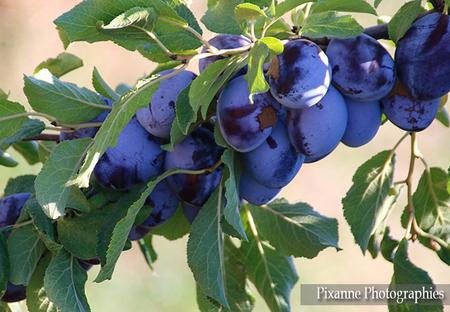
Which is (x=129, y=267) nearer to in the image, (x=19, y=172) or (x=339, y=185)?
(x=19, y=172)

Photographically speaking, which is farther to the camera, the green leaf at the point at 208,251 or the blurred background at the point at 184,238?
the blurred background at the point at 184,238

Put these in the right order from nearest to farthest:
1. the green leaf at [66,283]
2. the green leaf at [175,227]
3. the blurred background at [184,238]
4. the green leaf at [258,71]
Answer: the green leaf at [258,71]
the green leaf at [66,283]
the green leaf at [175,227]
the blurred background at [184,238]

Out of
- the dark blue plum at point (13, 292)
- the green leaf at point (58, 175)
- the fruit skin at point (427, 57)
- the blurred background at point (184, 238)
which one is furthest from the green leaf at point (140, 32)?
the blurred background at point (184, 238)

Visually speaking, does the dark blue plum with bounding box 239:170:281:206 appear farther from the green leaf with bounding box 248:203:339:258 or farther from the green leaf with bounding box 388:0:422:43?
the green leaf with bounding box 388:0:422:43

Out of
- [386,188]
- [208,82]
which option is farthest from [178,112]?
[386,188]

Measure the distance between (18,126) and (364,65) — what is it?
1.41 ft

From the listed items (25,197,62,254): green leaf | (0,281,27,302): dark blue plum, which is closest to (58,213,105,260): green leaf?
(25,197,62,254): green leaf

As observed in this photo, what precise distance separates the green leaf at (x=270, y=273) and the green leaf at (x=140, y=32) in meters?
0.37

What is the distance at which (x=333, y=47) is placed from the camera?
585 millimetres

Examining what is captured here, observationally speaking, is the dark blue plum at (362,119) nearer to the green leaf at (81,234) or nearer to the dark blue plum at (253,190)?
the dark blue plum at (253,190)

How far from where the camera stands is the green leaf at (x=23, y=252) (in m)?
0.63

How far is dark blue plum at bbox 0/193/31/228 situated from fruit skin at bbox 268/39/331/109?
1.27 feet

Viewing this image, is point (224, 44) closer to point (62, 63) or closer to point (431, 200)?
point (62, 63)

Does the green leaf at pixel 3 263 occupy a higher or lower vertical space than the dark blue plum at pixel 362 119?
lower
